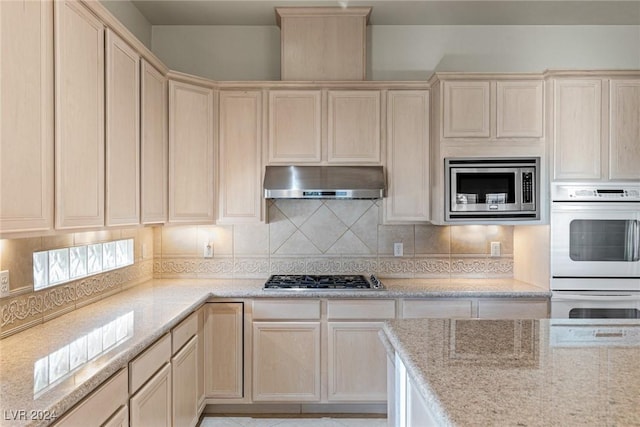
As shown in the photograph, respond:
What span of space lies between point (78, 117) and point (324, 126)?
5.87 ft

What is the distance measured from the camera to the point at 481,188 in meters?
3.12

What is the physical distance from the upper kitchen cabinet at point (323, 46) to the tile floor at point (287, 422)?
2.55 metres

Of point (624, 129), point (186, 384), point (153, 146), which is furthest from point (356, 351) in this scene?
point (624, 129)

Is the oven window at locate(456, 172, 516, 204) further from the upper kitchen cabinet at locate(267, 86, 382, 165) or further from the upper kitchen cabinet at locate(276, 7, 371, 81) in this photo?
the upper kitchen cabinet at locate(276, 7, 371, 81)

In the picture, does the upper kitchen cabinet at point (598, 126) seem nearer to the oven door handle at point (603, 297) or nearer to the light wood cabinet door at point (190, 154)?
the oven door handle at point (603, 297)

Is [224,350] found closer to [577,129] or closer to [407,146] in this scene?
[407,146]

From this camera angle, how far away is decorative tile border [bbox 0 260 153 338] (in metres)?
1.87

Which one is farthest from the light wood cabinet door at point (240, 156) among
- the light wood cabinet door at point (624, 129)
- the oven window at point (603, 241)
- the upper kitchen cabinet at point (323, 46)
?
the light wood cabinet door at point (624, 129)

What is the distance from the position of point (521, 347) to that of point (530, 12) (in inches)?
116

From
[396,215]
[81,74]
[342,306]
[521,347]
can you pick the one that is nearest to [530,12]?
[396,215]

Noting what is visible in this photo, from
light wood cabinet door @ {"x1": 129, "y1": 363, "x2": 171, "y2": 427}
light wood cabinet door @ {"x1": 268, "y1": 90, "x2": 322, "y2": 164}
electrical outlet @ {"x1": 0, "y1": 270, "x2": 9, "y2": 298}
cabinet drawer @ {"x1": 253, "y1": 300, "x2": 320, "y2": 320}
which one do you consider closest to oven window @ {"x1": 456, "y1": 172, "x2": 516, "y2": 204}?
light wood cabinet door @ {"x1": 268, "y1": 90, "x2": 322, "y2": 164}

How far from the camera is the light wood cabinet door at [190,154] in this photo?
9.98 feet

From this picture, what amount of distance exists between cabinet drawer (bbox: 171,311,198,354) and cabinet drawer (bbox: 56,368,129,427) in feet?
1.97

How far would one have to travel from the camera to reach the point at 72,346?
1731 millimetres
